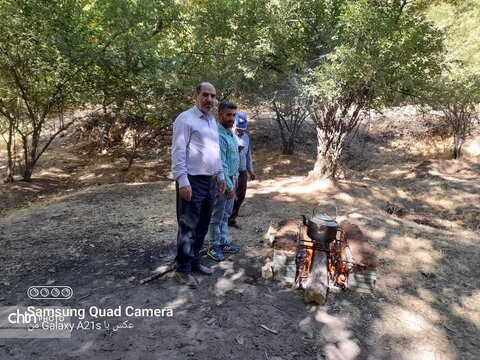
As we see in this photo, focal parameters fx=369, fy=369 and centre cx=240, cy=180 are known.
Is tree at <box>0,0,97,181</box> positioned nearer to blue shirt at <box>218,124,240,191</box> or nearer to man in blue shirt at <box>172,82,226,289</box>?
blue shirt at <box>218,124,240,191</box>

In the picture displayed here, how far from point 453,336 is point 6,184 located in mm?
10203

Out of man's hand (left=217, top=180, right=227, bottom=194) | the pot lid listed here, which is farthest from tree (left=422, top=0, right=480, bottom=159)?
man's hand (left=217, top=180, right=227, bottom=194)

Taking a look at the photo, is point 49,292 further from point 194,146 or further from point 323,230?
point 323,230

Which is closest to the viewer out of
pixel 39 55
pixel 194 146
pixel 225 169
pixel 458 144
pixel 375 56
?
pixel 194 146

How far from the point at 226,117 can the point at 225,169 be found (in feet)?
1.82

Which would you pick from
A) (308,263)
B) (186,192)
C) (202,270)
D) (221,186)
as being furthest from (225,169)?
(308,263)

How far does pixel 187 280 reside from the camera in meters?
3.56

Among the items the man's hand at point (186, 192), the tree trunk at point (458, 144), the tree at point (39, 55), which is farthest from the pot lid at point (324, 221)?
the tree trunk at point (458, 144)

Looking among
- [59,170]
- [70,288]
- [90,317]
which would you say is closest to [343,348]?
[90,317]

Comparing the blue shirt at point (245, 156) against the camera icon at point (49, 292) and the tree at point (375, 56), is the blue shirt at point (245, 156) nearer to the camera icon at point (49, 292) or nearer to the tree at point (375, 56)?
the camera icon at point (49, 292)

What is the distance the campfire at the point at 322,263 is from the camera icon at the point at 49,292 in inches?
75.5

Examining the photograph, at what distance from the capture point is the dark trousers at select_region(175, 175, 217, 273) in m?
3.40

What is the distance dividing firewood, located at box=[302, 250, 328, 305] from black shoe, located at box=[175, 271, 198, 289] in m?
1.05

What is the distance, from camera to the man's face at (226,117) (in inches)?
153
